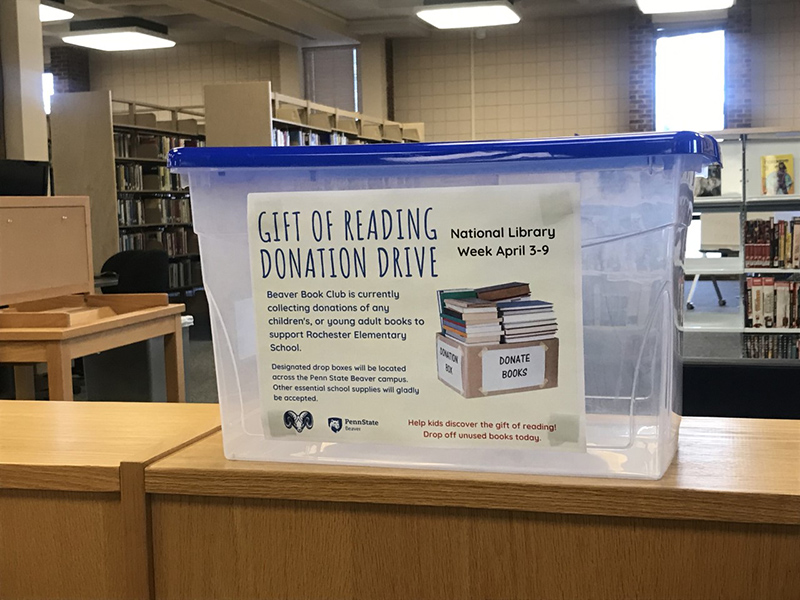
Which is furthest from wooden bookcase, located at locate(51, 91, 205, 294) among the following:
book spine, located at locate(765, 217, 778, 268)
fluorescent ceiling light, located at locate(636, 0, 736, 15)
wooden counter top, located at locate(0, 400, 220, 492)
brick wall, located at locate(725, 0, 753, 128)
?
brick wall, located at locate(725, 0, 753, 128)

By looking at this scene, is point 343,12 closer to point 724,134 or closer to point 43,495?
point 724,134

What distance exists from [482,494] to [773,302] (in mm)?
5620

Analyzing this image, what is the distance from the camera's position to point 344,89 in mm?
12492

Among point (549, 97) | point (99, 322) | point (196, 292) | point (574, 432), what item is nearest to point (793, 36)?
point (549, 97)

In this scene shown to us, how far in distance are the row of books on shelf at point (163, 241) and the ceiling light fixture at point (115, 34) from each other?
7.30 ft

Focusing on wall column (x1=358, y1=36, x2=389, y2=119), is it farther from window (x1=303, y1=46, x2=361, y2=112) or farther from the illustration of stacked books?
the illustration of stacked books

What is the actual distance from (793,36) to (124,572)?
11.9m

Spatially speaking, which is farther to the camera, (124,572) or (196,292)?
(196,292)

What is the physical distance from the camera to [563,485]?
26.5 inches

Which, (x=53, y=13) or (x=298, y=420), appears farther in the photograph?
(x=53, y=13)

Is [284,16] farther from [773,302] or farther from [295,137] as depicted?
[773,302]

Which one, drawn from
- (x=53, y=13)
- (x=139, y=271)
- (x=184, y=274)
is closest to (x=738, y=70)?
(x=184, y=274)

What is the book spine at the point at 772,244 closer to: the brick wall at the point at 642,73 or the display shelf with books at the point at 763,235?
the display shelf with books at the point at 763,235

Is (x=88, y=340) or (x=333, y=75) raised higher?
(x=333, y=75)
